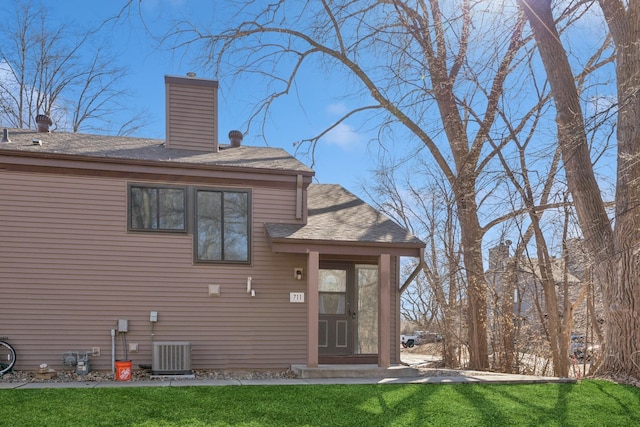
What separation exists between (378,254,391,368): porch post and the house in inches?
0.7

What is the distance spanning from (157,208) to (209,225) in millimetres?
872

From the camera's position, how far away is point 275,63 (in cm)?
1204

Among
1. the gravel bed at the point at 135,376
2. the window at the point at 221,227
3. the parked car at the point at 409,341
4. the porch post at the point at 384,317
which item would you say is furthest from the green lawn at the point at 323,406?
the parked car at the point at 409,341

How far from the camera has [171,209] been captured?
856 cm

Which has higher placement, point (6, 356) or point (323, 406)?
point (6, 356)

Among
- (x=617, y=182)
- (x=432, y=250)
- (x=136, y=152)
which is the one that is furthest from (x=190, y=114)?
(x=432, y=250)

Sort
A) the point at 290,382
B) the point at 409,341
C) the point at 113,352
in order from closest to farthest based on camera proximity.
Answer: the point at 290,382, the point at 113,352, the point at 409,341

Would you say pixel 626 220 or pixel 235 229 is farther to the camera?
pixel 235 229

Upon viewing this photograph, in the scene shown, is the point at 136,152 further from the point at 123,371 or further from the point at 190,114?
the point at 123,371

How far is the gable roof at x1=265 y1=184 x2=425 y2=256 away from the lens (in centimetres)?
845

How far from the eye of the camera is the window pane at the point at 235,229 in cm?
874

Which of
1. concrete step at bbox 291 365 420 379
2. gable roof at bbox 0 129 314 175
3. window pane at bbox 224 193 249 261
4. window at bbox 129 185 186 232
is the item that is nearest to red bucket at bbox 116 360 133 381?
Answer: window at bbox 129 185 186 232

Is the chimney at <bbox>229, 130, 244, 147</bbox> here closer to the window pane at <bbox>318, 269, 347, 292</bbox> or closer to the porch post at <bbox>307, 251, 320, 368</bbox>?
the window pane at <bbox>318, 269, 347, 292</bbox>

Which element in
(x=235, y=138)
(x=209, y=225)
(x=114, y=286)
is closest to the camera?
(x=114, y=286)
